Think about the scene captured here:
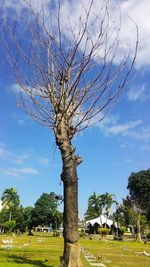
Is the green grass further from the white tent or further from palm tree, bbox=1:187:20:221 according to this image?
palm tree, bbox=1:187:20:221

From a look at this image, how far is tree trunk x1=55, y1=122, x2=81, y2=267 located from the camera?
13345 mm

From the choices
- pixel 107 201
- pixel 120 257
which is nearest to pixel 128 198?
pixel 107 201

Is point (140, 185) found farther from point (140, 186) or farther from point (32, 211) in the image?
point (32, 211)

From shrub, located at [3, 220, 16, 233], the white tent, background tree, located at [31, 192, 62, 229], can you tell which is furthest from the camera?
background tree, located at [31, 192, 62, 229]

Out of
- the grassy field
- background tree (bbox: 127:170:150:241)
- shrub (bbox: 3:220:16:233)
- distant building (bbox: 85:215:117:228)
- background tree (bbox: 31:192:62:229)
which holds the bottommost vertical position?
the grassy field

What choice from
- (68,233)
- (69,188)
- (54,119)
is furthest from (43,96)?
(68,233)

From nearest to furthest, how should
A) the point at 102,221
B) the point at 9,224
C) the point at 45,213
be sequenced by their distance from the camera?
1. the point at 9,224
2. the point at 102,221
3. the point at 45,213

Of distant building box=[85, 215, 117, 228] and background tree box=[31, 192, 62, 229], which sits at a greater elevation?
background tree box=[31, 192, 62, 229]

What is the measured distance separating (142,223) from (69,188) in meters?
67.3

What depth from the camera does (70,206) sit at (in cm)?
1397

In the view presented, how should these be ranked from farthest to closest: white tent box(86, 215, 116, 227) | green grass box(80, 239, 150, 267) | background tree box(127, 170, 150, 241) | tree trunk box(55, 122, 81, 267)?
background tree box(127, 170, 150, 241), white tent box(86, 215, 116, 227), green grass box(80, 239, 150, 267), tree trunk box(55, 122, 81, 267)

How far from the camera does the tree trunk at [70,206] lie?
13345 mm

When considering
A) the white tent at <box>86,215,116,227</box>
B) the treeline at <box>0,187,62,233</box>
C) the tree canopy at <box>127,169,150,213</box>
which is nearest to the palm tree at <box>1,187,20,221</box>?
the treeline at <box>0,187,62,233</box>

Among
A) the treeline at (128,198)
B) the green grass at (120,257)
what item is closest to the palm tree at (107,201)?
the treeline at (128,198)
